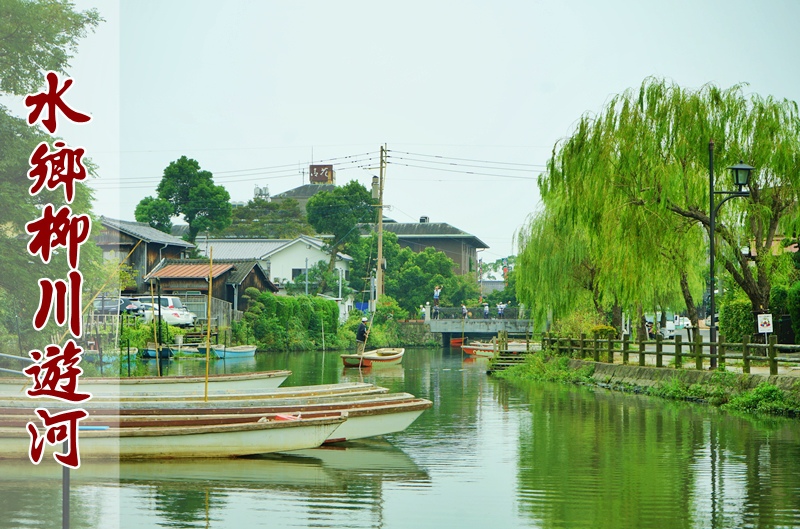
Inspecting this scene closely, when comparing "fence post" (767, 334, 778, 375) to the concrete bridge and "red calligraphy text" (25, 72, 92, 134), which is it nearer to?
"red calligraphy text" (25, 72, 92, 134)

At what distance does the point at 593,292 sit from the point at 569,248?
1.85 meters

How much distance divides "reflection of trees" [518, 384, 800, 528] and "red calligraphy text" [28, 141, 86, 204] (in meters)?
5.85

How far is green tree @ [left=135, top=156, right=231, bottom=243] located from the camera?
222 feet

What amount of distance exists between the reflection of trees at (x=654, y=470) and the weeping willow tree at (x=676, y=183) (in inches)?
221

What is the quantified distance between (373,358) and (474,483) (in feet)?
99.6

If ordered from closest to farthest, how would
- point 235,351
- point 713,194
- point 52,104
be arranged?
point 52,104 < point 713,194 < point 235,351

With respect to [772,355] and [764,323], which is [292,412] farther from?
[764,323]

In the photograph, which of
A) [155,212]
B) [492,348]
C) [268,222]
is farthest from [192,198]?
[492,348]

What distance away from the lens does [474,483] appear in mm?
12961

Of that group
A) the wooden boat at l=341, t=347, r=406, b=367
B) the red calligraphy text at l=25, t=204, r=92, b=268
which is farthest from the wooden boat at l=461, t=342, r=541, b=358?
the red calligraphy text at l=25, t=204, r=92, b=268

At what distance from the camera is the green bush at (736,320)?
2995 cm

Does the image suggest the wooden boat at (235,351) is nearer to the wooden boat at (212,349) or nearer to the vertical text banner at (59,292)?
the wooden boat at (212,349)

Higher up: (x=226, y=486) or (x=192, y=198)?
(x=192, y=198)

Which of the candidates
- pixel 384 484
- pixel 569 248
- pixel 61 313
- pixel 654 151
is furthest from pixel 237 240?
pixel 61 313
